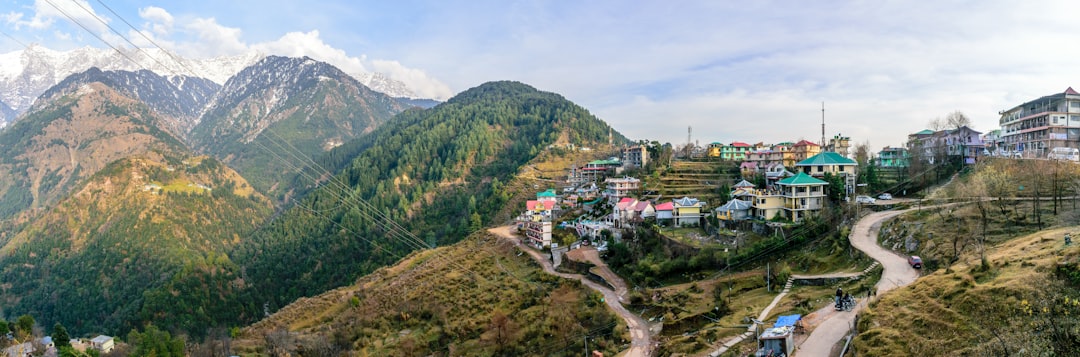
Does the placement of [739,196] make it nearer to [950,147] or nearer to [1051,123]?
[950,147]

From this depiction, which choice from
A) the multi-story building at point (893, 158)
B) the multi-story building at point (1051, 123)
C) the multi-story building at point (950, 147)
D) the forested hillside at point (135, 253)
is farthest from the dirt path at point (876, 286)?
the forested hillside at point (135, 253)

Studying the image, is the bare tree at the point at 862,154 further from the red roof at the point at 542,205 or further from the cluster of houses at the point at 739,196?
the red roof at the point at 542,205

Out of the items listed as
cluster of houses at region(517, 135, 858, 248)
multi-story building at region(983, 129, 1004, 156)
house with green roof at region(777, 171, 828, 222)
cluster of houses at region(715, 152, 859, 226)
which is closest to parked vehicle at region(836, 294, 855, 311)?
cluster of houses at region(715, 152, 859, 226)

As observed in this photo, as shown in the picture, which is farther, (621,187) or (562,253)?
(621,187)

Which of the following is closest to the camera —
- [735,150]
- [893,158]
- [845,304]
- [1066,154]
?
[845,304]

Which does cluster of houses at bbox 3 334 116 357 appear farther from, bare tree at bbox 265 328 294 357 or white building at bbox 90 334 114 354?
bare tree at bbox 265 328 294 357

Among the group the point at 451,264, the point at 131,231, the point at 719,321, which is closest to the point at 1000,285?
the point at 719,321

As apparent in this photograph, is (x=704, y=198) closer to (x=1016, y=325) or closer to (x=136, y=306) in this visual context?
(x=1016, y=325)

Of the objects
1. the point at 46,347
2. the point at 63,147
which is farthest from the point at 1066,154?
the point at 63,147
